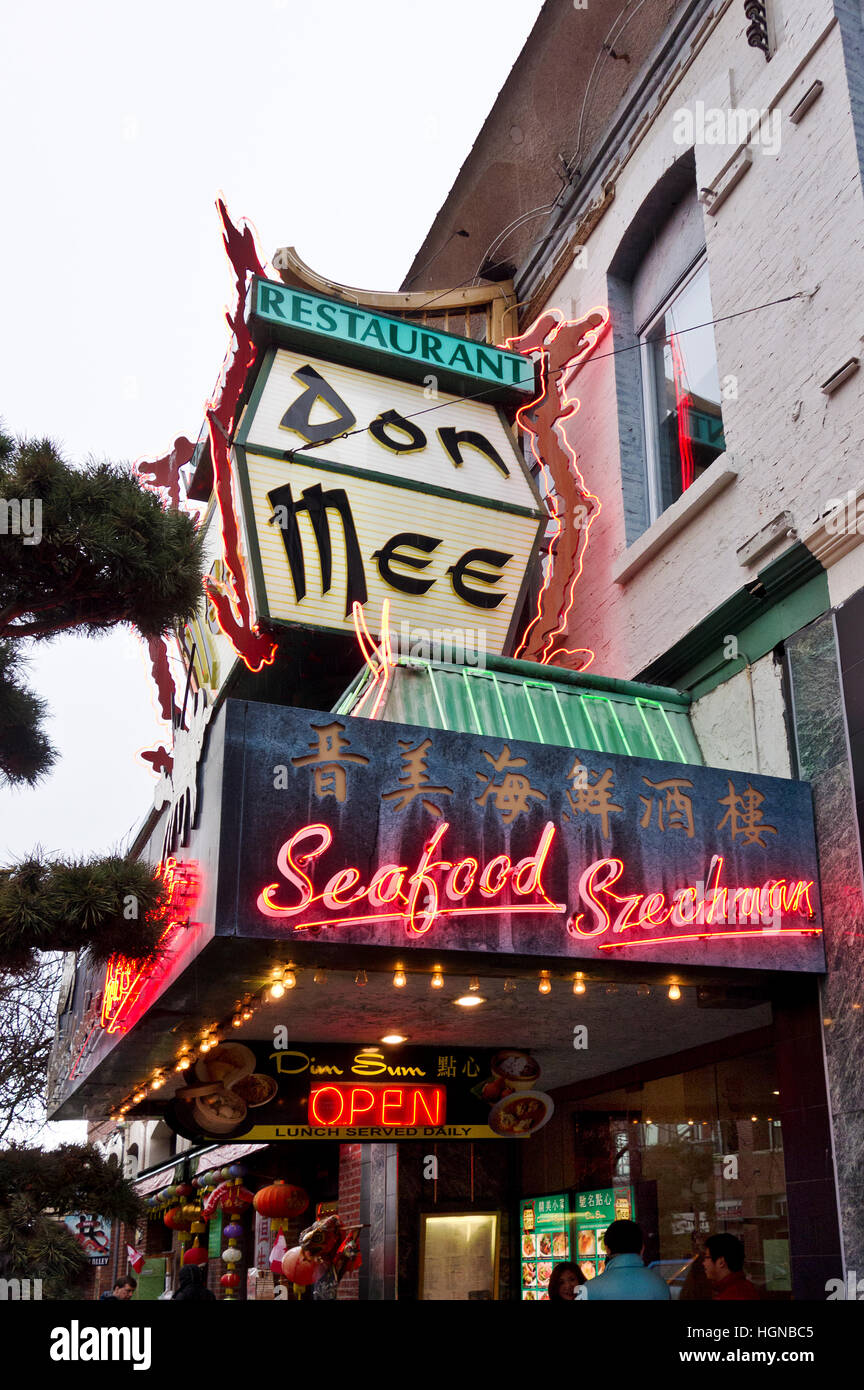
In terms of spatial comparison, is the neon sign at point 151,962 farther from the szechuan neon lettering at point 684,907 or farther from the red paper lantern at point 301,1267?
the red paper lantern at point 301,1267

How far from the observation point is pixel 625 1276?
21.1 feet

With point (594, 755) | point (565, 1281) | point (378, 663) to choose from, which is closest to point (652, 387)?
point (378, 663)

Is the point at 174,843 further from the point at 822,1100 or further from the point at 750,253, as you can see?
the point at 750,253

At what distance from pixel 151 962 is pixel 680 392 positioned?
7.26 metres

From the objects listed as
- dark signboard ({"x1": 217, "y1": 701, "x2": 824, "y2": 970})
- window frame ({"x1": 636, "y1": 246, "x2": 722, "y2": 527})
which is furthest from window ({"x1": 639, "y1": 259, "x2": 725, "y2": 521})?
dark signboard ({"x1": 217, "y1": 701, "x2": 824, "y2": 970})

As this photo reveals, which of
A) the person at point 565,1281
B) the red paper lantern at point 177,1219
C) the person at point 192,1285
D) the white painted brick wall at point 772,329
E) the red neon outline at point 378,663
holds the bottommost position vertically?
the person at point 192,1285

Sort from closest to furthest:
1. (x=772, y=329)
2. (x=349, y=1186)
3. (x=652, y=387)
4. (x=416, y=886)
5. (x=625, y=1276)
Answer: (x=625, y=1276) < (x=416, y=886) < (x=772, y=329) < (x=652, y=387) < (x=349, y=1186)

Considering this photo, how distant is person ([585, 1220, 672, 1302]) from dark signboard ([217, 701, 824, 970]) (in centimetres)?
148

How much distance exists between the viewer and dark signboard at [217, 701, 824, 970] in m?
6.55

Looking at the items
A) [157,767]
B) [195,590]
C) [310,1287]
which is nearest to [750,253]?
[195,590]

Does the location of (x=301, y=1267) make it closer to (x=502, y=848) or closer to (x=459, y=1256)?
(x=459, y=1256)

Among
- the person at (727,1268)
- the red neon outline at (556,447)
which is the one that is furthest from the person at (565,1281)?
the red neon outline at (556,447)

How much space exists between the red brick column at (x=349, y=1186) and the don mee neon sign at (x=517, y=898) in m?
7.78

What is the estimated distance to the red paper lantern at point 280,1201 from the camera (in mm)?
12930
